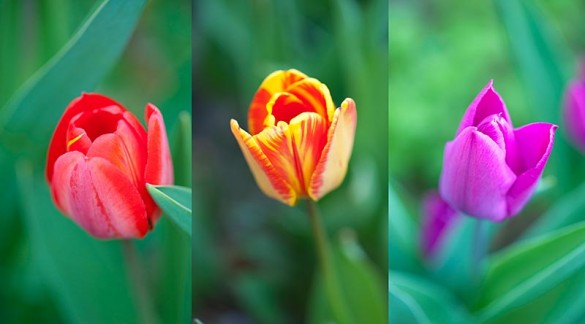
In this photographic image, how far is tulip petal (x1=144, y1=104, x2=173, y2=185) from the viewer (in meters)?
1.00

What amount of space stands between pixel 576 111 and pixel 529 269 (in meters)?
0.21

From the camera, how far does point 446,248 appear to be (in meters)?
1.03

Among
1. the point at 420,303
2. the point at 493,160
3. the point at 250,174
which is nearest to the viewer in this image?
the point at 493,160

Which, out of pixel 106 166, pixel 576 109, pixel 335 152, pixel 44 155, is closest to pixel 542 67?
pixel 576 109

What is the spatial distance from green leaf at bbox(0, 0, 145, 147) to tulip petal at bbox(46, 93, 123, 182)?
0.10 feet

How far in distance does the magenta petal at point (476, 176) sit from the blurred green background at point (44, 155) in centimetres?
36

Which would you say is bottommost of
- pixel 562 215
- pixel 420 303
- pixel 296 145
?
pixel 420 303

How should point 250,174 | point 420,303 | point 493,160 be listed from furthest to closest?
point 250,174 < point 420,303 < point 493,160

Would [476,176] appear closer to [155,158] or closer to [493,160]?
[493,160]

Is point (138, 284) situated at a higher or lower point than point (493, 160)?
lower

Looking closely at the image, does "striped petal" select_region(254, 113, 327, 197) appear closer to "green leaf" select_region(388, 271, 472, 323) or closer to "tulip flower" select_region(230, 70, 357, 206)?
"tulip flower" select_region(230, 70, 357, 206)

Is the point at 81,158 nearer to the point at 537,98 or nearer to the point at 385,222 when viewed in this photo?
the point at 385,222

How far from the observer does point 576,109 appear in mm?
1019

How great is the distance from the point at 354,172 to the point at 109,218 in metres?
0.37
